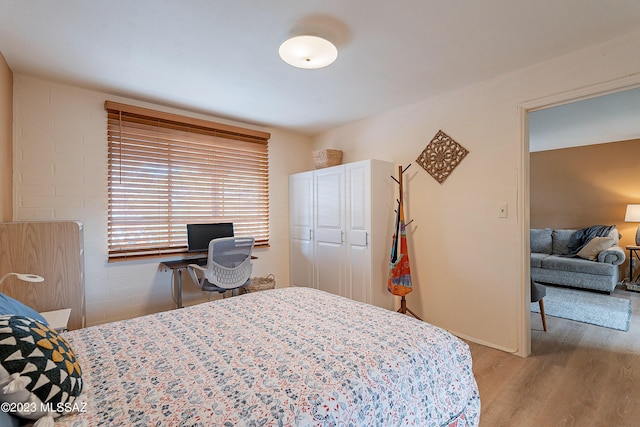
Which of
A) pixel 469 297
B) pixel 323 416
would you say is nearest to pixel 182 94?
pixel 323 416

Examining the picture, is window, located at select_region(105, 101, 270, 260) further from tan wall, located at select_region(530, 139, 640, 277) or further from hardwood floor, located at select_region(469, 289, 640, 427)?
tan wall, located at select_region(530, 139, 640, 277)

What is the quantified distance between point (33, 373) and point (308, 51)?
201cm

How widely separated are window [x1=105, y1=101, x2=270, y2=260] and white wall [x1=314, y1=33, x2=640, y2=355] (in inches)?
75.4

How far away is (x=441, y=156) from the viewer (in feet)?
9.63

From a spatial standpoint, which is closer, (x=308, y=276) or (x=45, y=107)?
(x=45, y=107)

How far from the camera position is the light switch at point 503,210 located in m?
2.51

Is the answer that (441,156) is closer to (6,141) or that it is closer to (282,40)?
(282,40)

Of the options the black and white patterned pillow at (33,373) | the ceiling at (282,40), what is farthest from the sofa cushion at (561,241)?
the black and white patterned pillow at (33,373)

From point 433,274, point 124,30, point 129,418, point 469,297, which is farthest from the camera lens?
point 433,274

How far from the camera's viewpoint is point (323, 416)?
899 mm

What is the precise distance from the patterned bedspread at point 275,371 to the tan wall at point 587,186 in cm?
539

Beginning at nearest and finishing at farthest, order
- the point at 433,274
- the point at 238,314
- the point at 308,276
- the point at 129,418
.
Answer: the point at 129,418 → the point at 238,314 → the point at 433,274 → the point at 308,276

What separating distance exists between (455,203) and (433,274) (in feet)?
2.49

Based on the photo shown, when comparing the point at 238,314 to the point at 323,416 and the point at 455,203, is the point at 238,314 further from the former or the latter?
the point at 455,203
